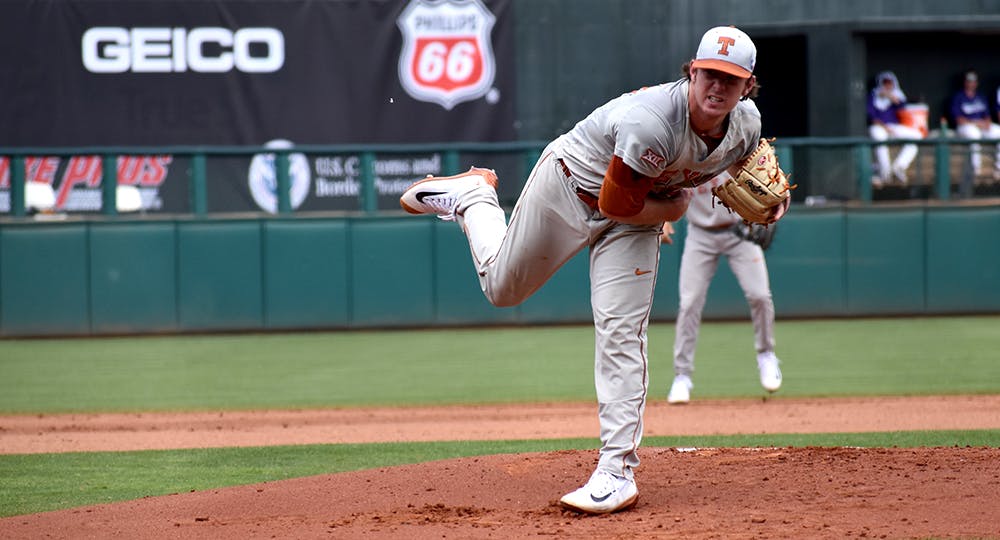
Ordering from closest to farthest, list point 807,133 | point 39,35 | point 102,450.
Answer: point 102,450 → point 39,35 → point 807,133

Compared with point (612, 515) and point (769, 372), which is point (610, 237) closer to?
point (612, 515)

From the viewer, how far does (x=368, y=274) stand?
13578 mm

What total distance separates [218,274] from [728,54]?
10.0 m

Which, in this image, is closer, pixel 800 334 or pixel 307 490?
pixel 307 490

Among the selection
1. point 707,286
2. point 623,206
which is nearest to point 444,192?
point 623,206

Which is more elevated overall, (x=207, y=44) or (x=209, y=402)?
(x=207, y=44)

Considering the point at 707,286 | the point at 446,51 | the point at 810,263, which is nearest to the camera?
the point at 707,286

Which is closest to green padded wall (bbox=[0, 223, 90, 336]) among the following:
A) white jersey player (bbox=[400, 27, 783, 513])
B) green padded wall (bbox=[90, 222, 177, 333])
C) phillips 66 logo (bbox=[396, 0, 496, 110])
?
green padded wall (bbox=[90, 222, 177, 333])

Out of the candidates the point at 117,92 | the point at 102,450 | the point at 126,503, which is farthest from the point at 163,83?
the point at 126,503

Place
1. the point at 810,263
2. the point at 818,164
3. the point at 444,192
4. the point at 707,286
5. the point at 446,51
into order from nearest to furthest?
the point at 444,192 → the point at 707,286 → the point at 810,263 → the point at 818,164 → the point at 446,51

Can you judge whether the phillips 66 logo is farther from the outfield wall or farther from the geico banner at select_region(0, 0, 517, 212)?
the outfield wall

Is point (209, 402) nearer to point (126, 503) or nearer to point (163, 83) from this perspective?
point (126, 503)

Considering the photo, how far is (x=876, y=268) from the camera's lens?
541 inches

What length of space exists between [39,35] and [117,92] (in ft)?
3.75
